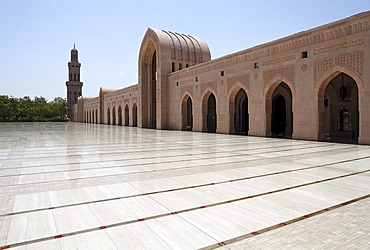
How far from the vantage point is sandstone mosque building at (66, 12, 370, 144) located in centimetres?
862

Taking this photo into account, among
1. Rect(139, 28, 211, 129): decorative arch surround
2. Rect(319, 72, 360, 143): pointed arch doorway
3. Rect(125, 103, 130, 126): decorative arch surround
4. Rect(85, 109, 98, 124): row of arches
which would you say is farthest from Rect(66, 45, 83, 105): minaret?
Rect(319, 72, 360, 143): pointed arch doorway

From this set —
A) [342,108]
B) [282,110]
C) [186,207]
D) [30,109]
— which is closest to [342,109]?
[342,108]

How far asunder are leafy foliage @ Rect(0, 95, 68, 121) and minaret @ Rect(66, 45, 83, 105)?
198 centimetres

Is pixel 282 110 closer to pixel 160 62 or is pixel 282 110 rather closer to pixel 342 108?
pixel 342 108

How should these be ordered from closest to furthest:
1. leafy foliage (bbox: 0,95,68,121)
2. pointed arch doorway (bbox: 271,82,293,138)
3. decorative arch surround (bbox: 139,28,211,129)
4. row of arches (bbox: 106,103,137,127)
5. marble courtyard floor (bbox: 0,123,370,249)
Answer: marble courtyard floor (bbox: 0,123,370,249) → pointed arch doorway (bbox: 271,82,293,138) → decorative arch surround (bbox: 139,28,211,129) → row of arches (bbox: 106,103,137,127) → leafy foliage (bbox: 0,95,68,121)

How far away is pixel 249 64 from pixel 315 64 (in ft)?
10.3

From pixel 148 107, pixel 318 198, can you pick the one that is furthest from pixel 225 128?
pixel 318 198

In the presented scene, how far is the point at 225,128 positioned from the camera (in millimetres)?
13742

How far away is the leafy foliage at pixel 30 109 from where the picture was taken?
152 ft

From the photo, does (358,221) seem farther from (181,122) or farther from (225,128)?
(181,122)

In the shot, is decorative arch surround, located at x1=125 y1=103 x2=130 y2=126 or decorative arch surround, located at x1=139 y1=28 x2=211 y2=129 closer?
decorative arch surround, located at x1=139 y1=28 x2=211 y2=129

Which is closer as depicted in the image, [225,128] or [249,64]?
[249,64]

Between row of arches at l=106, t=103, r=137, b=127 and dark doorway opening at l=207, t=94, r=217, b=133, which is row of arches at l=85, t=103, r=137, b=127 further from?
dark doorway opening at l=207, t=94, r=217, b=133

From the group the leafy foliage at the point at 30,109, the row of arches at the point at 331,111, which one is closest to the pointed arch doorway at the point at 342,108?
the row of arches at the point at 331,111
